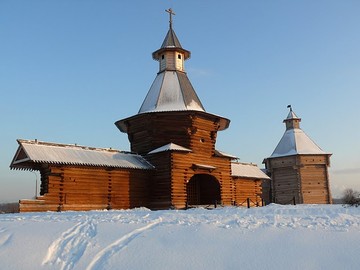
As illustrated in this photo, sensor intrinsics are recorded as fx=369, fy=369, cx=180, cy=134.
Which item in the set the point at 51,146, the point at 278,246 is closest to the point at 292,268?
the point at 278,246

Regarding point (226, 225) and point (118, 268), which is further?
point (226, 225)

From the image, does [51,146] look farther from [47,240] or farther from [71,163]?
[47,240]

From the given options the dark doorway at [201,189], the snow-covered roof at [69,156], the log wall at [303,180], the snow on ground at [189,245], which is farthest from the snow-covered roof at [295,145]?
the snow on ground at [189,245]

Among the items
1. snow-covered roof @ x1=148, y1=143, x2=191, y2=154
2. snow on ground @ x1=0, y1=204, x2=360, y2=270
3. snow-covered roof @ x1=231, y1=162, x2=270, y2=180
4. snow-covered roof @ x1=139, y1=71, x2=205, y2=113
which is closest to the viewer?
snow on ground @ x1=0, y1=204, x2=360, y2=270

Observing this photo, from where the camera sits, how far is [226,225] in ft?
30.4

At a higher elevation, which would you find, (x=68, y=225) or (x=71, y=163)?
(x=71, y=163)

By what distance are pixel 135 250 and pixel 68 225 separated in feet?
10.6

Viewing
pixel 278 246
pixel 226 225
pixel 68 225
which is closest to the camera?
pixel 278 246

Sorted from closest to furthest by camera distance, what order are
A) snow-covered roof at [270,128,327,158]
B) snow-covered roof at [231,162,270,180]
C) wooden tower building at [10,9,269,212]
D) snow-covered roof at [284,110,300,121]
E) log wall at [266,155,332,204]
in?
wooden tower building at [10,9,269,212]
snow-covered roof at [231,162,270,180]
log wall at [266,155,332,204]
snow-covered roof at [270,128,327,158]
snow-covered roof at [284,110,300,121]

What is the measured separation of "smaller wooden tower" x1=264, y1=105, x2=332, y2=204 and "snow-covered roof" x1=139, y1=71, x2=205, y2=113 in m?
13.1

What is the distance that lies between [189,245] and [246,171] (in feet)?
74.4

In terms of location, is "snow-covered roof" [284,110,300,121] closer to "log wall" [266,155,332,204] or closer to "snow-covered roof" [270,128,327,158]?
"snow-covered roof" [270,128,327,158]

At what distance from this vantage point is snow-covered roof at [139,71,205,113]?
78.7 ft

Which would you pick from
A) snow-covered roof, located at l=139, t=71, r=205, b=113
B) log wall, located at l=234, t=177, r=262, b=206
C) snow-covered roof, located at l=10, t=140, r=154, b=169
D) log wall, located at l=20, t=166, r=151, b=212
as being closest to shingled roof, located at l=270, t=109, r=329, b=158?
log wall, located at l=234, t=177, r=262, b=206
